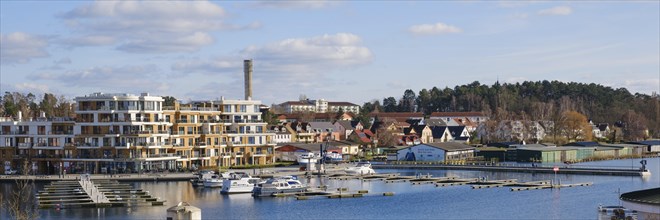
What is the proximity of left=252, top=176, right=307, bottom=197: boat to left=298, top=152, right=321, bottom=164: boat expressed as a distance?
604 inches

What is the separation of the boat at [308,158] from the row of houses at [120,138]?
5.66 m

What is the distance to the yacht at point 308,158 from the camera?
67.7m

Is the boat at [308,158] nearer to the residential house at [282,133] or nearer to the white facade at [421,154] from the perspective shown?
the white facade at [421,154]

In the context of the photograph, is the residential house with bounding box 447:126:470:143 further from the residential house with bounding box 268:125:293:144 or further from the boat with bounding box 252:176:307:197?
the boat with bounding box 252:176:307:197

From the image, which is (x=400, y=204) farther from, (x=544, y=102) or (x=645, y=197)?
(x=544, y=102)

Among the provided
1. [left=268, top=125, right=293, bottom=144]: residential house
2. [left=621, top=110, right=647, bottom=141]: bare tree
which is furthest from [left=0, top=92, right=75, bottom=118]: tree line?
[left=621, top=110, right=647, bottom=141]: bare tree

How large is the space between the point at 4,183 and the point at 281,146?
1047 inches

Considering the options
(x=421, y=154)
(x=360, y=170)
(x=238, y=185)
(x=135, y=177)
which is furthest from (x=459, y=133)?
(x=238, y=185)

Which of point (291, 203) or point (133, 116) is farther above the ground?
point (133, 116)

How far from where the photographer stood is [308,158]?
68.4 m

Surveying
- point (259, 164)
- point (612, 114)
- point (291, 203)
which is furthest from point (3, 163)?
point (612, 114)

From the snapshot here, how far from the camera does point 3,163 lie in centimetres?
6506

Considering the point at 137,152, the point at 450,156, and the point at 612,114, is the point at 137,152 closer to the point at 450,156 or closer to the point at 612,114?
the point at 450,156

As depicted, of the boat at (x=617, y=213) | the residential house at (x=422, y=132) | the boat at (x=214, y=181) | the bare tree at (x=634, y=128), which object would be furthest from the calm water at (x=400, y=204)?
the bare tree at (x=634, y=128)
